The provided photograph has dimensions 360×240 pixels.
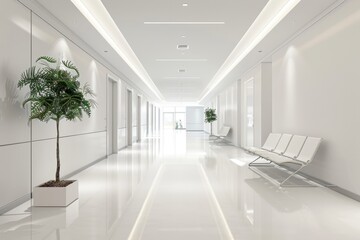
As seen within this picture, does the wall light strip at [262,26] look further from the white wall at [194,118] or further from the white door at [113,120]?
the white wall at [194,118]

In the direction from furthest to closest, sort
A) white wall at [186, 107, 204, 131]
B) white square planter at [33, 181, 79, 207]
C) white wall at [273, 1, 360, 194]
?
1. white wall at [186, 107, 204, 131]
2. white wall at [273, 1, 360, 194]
3. white square planter at [33, 181, 79, 207]

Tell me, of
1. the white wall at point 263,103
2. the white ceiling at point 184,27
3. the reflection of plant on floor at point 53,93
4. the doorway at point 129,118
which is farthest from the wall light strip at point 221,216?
the doorway at point 129,118

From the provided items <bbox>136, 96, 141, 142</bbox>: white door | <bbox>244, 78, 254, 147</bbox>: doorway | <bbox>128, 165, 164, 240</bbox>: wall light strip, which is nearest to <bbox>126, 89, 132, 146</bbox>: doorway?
<bbox>136, 96, 141, 142</bbox>: white door

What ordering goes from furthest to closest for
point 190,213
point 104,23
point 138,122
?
point 138,122
point 104,23
point 190,213

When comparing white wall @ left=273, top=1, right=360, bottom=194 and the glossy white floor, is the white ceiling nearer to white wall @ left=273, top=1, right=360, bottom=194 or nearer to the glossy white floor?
white wall @ left=273, top=1, right=360, bottom=194

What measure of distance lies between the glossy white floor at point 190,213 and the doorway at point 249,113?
6.59 meters

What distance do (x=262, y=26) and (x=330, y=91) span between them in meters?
3.23

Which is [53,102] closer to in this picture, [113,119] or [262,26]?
[262,26]

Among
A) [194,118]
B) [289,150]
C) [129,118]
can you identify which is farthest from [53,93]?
[194,118]

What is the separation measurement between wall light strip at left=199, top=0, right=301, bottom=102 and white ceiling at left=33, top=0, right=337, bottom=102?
0.15 m

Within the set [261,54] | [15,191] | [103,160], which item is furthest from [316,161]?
[103,160]

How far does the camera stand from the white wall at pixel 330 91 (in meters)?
5.73

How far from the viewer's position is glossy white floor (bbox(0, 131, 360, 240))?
3805 mm

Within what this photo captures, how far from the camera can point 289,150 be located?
26.5ft
